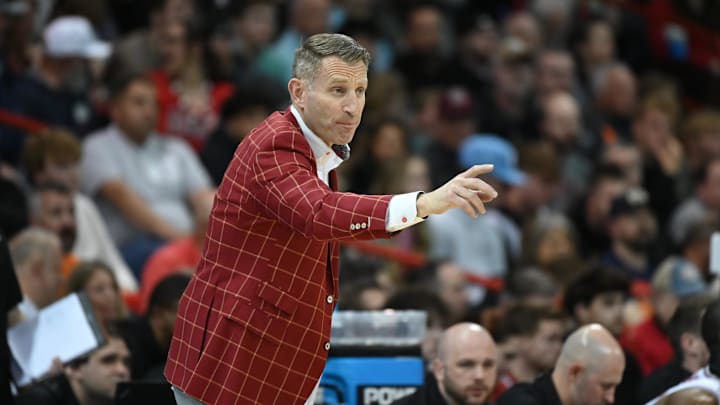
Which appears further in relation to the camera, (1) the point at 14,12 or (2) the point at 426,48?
(2) the point at 426,48

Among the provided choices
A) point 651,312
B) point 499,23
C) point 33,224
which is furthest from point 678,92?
point 33,224

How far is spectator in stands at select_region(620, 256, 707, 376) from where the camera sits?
27.0 ft

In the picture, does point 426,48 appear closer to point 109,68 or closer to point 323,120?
point 109,68

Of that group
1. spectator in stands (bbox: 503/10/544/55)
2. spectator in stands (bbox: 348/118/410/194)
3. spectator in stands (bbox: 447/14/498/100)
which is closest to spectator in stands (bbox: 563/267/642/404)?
→ spectator in stands (bbox: 348/118/410/194)

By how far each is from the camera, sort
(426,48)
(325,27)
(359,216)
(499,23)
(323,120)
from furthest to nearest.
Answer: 1. (499,23)
2. (426,48)
3. (325,27)
4. (323,120)
5. (359,216)

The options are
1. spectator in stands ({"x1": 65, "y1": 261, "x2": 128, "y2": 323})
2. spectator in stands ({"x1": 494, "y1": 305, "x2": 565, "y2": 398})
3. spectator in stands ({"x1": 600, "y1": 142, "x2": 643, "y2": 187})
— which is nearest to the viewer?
spectator in stands ({"x1": 65, "y1": 261, "x2": 128, "y2": 323})

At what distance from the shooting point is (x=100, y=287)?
721cm

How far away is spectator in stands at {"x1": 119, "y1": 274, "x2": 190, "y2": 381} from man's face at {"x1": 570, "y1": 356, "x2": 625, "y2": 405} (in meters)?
1.98

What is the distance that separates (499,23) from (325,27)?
270 cm

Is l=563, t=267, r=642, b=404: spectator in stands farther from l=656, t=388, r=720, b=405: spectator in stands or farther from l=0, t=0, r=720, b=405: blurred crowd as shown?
l=656, t=388, r=720, b=405: spectator in stands

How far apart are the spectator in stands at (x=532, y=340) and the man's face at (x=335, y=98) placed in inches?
139

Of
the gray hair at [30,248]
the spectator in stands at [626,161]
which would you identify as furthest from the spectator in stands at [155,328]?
the spectator in stands at [626,161]

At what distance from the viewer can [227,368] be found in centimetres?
411

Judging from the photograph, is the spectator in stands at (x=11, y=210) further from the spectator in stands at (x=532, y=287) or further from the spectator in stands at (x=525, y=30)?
the spectator in stands at (x=525, y=30)
